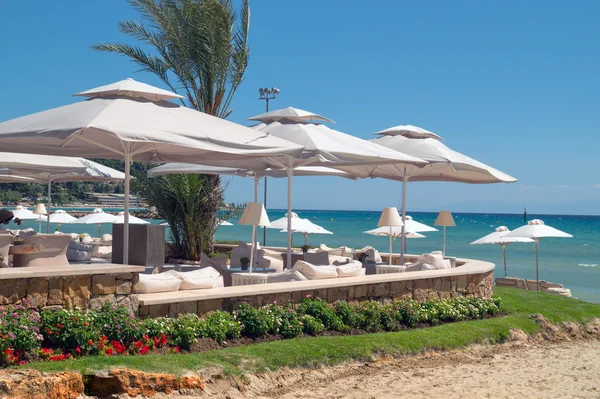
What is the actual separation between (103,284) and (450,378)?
455 cm

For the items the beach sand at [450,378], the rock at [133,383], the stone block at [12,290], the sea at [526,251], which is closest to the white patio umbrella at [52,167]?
the stone block at [12,290]

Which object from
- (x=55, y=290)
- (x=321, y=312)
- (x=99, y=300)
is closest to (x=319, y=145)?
(x=321, y=312)

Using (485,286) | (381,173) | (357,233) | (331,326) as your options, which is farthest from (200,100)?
(357,233)

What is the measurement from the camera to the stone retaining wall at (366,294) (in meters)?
9.31

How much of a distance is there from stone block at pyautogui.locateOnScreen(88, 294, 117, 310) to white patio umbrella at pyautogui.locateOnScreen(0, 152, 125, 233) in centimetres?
Answer: 770

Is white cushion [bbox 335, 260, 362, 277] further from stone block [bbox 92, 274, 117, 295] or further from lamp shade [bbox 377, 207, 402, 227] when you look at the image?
stone block [bbox 92, 274, 117, 295]

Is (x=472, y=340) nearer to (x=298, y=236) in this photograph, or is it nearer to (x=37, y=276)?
(x=37, y=276)

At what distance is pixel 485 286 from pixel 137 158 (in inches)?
271

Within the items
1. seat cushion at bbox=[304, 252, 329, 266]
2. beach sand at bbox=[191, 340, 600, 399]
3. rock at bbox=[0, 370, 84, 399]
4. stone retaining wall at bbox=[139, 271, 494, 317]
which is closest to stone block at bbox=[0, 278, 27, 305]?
rock at bbox=[0, 370, 84, 399]

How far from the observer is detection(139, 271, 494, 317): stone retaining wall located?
9.31m

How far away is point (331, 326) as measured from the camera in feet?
35.2

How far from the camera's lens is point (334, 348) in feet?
32.1

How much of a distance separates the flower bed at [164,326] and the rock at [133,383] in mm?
734

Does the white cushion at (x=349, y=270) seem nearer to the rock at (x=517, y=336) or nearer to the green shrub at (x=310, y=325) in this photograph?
the green shrub at (x=310, y=325)
